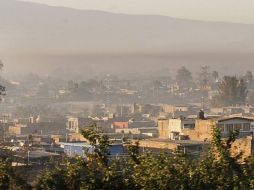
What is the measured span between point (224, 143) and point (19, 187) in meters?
2.80

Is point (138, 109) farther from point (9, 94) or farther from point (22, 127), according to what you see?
point (9, 94)

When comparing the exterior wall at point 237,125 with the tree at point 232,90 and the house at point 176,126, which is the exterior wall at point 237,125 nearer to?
the house at point 176,126

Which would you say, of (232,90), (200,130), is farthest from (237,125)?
(232,90)

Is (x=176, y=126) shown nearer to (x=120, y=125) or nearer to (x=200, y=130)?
(x=200, y=130)

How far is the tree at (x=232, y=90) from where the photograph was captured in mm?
64688

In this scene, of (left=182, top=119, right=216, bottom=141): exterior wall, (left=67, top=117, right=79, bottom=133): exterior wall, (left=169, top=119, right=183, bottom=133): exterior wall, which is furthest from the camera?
(left=67, top=117, right=79, bottom=133): exterior wall

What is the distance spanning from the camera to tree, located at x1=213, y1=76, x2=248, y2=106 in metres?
64.7

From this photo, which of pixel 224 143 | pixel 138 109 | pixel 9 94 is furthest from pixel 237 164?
pixel 9 94

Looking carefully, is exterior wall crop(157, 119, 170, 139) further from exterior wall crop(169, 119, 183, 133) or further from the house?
exterior wall crop(169, 119, 183, 133)

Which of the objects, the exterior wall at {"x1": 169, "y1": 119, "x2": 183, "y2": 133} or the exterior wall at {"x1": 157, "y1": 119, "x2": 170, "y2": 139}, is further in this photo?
the exterior wall at {"x1": 157, "y1": 119, "x2": 170, "y2": 139}

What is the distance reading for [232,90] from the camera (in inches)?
2559

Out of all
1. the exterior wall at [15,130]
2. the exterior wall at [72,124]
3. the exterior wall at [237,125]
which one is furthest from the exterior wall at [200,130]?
the exterior wall at [72,124]

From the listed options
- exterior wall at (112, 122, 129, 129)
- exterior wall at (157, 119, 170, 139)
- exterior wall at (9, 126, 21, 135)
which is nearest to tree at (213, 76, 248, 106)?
exterior wall at (112, 122, 129, 129)

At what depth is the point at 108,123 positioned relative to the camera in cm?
5231
